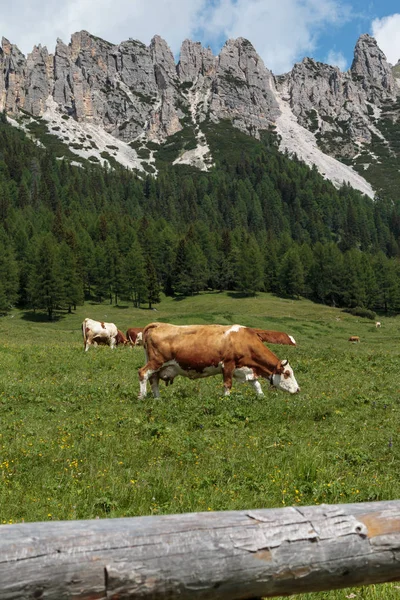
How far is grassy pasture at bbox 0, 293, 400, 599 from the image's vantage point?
24.3 ft

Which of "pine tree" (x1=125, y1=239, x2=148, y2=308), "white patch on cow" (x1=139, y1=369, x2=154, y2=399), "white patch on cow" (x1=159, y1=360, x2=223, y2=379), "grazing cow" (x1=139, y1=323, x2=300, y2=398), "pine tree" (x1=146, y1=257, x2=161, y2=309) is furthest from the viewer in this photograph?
"pine tree" (x1=146, y1=257, x2=161, y2=309)

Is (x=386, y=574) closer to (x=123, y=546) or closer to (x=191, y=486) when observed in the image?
(x=123, y=546)

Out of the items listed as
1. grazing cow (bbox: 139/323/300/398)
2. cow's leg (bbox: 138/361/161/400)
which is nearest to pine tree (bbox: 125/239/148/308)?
grazing cow (bbox: 139/323/300/398)

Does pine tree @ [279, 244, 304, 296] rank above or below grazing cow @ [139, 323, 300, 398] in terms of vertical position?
above

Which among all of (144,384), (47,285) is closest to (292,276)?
(47,285)

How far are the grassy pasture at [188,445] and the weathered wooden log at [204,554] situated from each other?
2215 millimetres

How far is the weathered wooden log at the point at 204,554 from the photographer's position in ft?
9.01

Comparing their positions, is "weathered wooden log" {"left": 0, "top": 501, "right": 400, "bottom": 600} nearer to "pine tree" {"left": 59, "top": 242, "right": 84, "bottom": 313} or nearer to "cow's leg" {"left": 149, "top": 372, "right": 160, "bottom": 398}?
"cow's leg" {"left": 149, "top": 372, "right": 160, "bottom": 398}

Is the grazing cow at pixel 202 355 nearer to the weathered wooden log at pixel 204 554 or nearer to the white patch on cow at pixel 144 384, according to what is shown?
the white patch on cow at pixel 144 384

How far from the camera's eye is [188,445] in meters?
10.2

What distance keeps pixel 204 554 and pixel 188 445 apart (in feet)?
24.3

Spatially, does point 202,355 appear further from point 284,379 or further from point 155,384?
point 284,379

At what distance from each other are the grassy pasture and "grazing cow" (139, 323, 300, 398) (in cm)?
74

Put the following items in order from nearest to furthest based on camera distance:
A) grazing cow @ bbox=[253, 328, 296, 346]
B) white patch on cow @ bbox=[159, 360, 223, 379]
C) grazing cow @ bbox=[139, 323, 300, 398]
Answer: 1. grazing cow @ bbox=[139, 323, 300, 398]
2. white patch on cow @ bbox=[159, 360, 223, 379]
3. grazing cow @ bbox=[253, 328, 296, 346]
